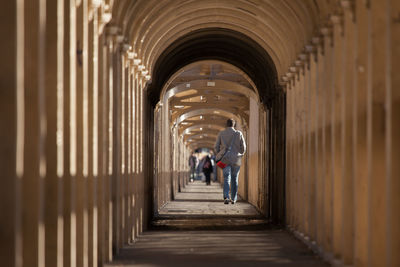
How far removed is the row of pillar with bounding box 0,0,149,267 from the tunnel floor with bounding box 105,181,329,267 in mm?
601

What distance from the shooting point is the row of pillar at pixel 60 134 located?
4.23 meters

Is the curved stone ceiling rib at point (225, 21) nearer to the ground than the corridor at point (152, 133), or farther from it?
farther from it

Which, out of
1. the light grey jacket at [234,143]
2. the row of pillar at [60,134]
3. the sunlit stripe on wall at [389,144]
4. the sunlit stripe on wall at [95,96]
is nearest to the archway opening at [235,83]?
the light grey jacket at [234,143]

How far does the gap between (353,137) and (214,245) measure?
11.0 ft

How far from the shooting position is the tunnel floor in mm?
8180

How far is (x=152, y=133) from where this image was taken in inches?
575

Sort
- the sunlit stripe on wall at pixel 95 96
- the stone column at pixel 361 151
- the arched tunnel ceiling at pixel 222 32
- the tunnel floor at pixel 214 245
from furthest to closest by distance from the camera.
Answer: the arched tunnel ceiling at pixel 222 32 < the tunnel floor at pixel 214 245 < the sunlit stripe on wall at pixel 95 96 < the stone column at pixel 361 151

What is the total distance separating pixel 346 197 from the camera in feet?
24.3

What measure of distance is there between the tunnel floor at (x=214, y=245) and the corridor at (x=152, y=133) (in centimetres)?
4

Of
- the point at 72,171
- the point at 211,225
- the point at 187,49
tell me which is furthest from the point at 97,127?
the point at 187,49

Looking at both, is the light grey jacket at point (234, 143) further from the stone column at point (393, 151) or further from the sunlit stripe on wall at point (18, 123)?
the sunlit stripe on wall at point (18, 123)

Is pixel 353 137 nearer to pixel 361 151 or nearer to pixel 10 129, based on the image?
pixel 361 151

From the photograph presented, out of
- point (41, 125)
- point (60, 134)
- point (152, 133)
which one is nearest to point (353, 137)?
point (60, 134)

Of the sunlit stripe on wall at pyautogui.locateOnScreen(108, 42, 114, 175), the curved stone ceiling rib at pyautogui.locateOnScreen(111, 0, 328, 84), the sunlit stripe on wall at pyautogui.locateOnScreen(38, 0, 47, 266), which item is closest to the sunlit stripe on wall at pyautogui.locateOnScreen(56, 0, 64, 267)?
the sunlit stripe on wall at pyautogui.locateOnScreen(38, 0, 47, 266)
